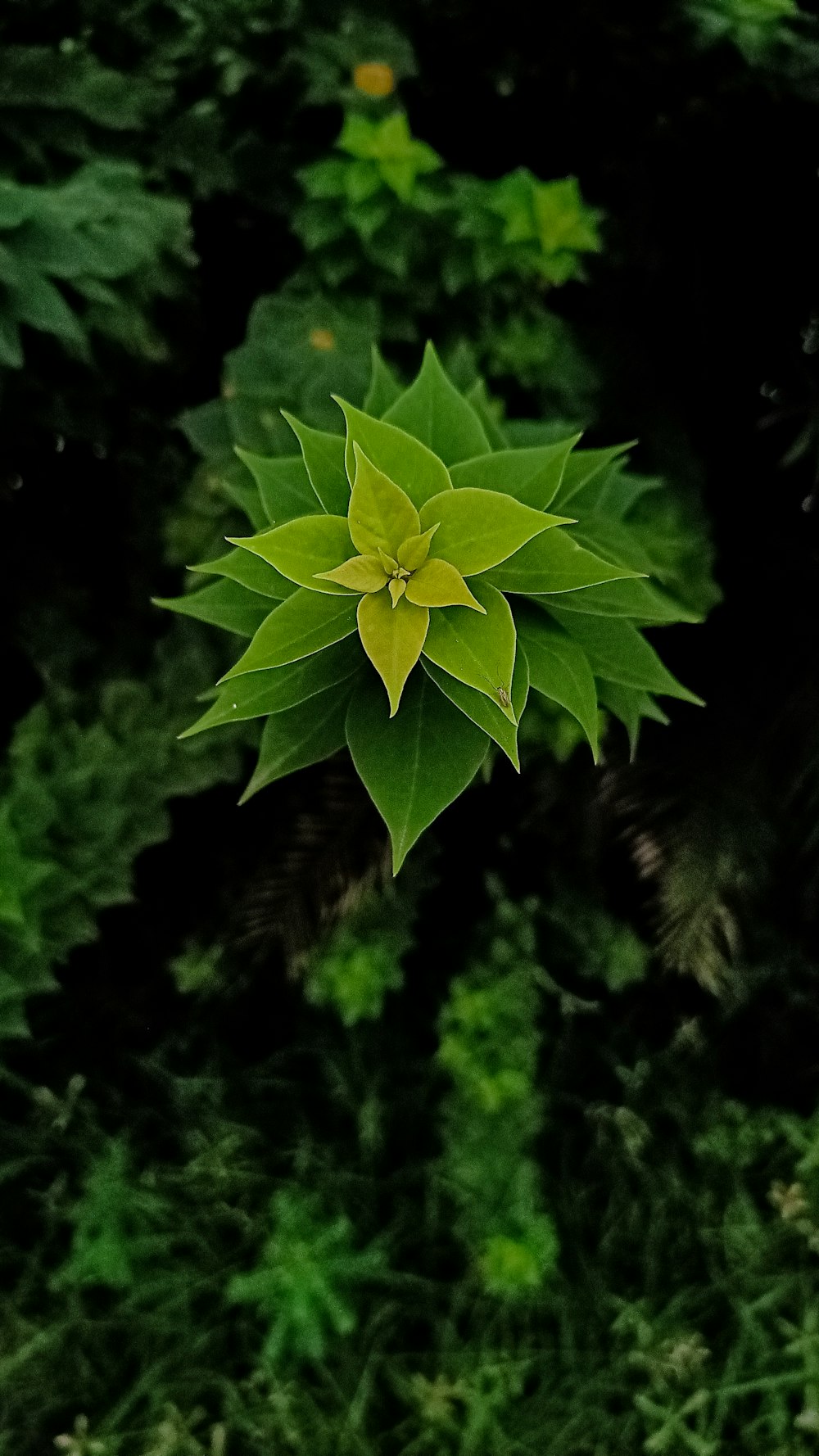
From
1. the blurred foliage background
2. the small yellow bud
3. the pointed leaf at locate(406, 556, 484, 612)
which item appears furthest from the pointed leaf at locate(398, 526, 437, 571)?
the small yellow bud

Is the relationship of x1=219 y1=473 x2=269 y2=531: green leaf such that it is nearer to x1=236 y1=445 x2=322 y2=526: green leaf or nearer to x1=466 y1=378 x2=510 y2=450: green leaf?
x1=236 y1=445 x2=322 y2=526: green leaf

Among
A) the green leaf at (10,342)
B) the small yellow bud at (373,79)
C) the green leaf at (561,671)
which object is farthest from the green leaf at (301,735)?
the small yellow bud at (373,79)

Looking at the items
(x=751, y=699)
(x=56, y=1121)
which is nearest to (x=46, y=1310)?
(x=56, y=1121)

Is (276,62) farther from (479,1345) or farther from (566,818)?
(479,1345)

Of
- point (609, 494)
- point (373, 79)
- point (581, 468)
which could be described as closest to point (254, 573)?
point (581, 468)

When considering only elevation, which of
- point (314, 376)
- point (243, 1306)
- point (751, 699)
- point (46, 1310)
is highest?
point (314, 376)

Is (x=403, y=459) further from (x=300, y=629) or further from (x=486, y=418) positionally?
(x=486, y=418)

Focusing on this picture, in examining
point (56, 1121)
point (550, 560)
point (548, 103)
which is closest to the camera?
point (550, 560)
